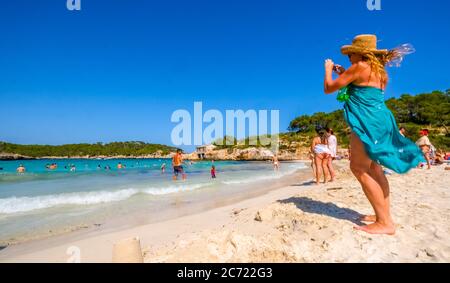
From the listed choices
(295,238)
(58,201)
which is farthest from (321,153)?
(58,201)

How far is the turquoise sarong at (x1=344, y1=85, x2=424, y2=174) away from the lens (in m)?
2.81

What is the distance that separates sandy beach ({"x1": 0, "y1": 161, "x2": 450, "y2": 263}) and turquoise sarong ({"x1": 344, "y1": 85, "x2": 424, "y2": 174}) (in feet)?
2.28

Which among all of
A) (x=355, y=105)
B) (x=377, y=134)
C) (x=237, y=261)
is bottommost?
(x=237, y=261)

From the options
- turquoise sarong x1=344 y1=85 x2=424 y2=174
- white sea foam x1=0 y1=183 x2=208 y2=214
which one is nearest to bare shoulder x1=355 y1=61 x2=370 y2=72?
turquoise sarong x1=344 y1=85 x2=424 y2=174

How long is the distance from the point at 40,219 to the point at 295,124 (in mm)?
79743

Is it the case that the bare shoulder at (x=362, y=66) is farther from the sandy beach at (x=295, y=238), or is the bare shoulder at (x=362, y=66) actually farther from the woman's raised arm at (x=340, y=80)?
the sandy beach at (x=295, y=238)

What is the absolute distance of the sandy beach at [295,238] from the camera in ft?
8.21

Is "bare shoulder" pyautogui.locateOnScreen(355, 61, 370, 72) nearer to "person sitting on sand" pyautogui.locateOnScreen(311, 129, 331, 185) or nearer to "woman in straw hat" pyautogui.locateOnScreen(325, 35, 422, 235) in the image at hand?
"woman in straw hat" pyautogui.locateOnScreen(325, 35, 422, 235)

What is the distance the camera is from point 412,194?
16.8 ft

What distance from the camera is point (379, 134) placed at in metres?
2.85

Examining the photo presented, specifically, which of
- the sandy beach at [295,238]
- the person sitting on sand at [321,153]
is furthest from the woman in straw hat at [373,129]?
the person sitting on sand at [321,153]

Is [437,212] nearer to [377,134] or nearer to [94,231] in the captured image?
[377,134]

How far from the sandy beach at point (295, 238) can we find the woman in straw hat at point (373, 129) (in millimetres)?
310
